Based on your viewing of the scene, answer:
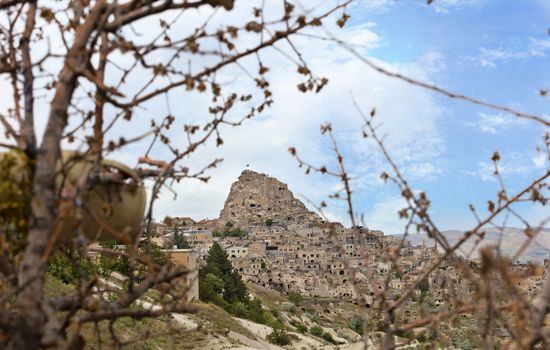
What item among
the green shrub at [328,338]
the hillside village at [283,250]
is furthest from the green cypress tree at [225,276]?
the green shrub at [328,338]

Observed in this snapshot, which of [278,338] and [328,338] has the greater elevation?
[278,338]

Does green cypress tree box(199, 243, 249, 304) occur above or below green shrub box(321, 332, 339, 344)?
above

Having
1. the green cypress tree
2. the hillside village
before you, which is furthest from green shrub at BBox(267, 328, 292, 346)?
the hillside village

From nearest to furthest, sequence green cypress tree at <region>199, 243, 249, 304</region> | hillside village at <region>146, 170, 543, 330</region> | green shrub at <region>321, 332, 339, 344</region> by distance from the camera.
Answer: green shrub at <region>321, 332, 339, 344</region>, green cypress tree at <region>199, 243, 249, 304</region>, hillside village at <region>146, 170, 543, 330</region>

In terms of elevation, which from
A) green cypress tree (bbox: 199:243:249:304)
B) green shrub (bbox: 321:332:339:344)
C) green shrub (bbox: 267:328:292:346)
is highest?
green cypress tree (bbox: 199:243:249:304)

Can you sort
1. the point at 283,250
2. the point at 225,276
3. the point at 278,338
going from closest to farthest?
the point at 278,338 < the point at 225,276 < the point at 283,250

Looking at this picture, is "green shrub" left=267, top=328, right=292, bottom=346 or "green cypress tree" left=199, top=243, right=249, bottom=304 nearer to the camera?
"green shrub" left=267, top=328, right=292, bottom=346

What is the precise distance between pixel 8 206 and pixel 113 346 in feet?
3.29

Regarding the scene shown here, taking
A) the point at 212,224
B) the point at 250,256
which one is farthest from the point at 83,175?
the point at 212,224

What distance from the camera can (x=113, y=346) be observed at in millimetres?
3152

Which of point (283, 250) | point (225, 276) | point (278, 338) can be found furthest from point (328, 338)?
point (283, 250)

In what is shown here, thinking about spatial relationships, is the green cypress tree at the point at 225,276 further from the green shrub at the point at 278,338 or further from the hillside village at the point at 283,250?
the green shrub at the point at 278,338

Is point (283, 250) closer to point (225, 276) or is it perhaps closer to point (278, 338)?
point (225, 276)

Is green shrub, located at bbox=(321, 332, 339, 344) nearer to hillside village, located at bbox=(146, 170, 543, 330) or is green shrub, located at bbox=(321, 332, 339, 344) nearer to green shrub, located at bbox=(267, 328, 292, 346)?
hillside village, located at bbox=(146, 170, 543, 330)
